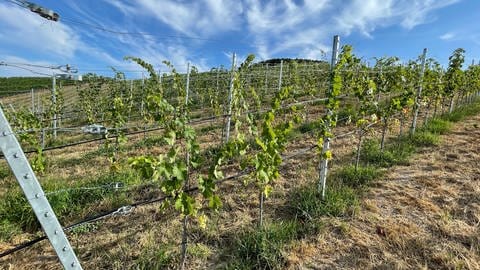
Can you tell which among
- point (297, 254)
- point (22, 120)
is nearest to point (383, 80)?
point (297, 254)

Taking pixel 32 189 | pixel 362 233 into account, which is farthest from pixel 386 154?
pixel 32 189

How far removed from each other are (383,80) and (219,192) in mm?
3939

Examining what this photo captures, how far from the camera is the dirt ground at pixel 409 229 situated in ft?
9.16

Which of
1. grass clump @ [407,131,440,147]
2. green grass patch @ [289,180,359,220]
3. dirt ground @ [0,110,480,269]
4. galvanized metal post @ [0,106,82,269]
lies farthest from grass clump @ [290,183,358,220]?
grass clump @ [407,131,440,147]

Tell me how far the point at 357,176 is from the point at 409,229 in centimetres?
127

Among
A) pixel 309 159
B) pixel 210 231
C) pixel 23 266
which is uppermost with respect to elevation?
pixel 309 159

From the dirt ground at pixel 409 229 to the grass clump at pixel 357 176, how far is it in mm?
136

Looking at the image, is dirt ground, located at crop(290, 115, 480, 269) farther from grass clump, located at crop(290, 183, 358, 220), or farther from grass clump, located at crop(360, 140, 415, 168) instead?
grass clump, located at crop(360, 140, 415, 168)

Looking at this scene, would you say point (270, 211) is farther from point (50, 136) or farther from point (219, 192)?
point (50, 136)

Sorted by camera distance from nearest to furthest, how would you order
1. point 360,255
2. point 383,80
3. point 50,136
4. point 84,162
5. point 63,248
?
point 63,248, point 360,255, point 383,80, point 84,162, point 50,136

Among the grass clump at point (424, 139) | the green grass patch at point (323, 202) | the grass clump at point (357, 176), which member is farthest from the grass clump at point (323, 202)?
the grass clump at point (424, 139)

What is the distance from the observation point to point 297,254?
2906 mm

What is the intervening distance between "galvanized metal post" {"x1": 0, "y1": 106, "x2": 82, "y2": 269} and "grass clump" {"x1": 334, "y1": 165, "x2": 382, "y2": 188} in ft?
11.4

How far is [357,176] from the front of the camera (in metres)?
4.41
